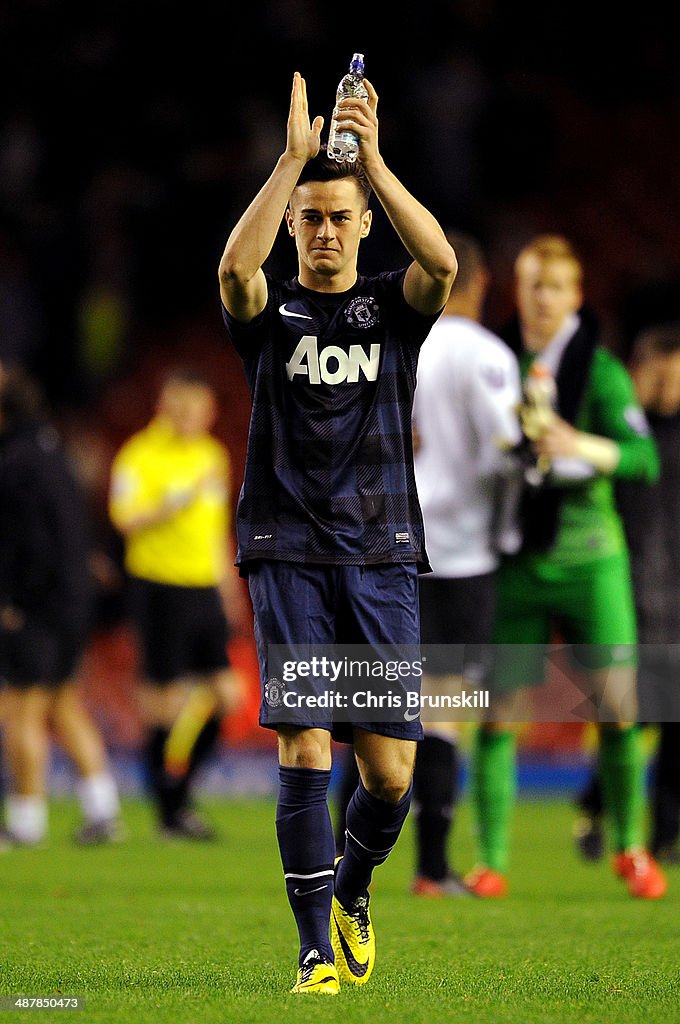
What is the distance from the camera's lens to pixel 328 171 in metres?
3.87

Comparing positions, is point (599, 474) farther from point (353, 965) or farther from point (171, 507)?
point (171, 507)

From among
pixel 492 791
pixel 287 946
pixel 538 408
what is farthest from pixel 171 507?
pixel 287 946

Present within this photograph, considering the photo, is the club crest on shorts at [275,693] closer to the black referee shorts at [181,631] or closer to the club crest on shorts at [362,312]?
the club crest on shorts at [362,312]

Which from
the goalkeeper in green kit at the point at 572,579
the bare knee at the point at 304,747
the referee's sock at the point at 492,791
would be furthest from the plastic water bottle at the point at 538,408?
the bare knee at the point at 304,747

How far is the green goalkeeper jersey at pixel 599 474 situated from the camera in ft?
19.8

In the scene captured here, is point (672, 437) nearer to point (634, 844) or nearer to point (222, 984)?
point (634, 844)

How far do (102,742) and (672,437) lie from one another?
21.9ft

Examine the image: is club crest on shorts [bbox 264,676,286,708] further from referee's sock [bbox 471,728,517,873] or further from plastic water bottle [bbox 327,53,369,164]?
referee's sock [bbox 471,728,517,873]

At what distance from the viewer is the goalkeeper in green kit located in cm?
→ 599

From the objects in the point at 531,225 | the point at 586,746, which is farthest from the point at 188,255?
the point at 586,746

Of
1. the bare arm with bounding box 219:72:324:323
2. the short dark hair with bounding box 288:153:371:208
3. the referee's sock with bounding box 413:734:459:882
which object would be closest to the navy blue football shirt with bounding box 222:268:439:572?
the bare arm with bounding box 219:72:324:323

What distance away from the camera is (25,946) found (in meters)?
4.41

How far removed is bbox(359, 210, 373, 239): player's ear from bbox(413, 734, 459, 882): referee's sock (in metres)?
2.32

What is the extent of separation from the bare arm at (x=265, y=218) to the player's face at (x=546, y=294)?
8.33 ft
